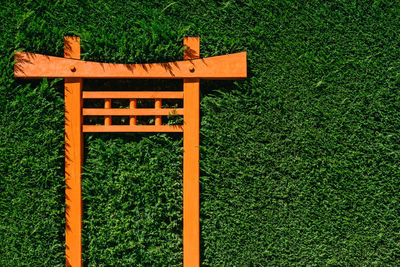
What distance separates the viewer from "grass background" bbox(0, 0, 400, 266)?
7.42ft

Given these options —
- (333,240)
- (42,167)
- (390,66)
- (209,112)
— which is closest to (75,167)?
(42,167)

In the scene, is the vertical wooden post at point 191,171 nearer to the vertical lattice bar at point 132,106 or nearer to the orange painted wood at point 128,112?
the orange painted wood at point 128,112

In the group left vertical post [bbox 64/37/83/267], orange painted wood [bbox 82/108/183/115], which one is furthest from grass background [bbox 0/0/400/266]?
orange painted wood [bbox 82/108/183/115]

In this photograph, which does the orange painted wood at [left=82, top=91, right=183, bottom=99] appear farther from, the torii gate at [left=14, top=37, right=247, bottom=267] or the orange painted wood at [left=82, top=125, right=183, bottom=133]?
the orange painted wood at [left=82, top=125, right=183, bottom=133]

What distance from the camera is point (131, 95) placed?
7.44ft

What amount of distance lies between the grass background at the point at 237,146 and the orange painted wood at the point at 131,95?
6.4 inches

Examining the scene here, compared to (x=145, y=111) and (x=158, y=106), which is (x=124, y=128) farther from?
(x=158, y=106)

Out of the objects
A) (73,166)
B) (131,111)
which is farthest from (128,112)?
(73,166)

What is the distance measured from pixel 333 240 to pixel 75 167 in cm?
243

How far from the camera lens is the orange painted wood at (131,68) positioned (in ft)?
7.26

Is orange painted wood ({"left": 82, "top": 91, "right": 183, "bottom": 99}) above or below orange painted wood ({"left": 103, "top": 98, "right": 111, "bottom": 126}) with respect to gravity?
above

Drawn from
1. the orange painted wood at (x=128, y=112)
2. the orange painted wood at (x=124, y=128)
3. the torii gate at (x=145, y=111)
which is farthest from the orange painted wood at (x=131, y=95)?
the orange painted wood at (x=124, y=128)

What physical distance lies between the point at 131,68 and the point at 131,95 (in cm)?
23

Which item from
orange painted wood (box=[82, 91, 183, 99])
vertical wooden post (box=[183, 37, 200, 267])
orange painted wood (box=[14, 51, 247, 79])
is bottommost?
vertical wooden post (box=[183, 37, 200, 267])
